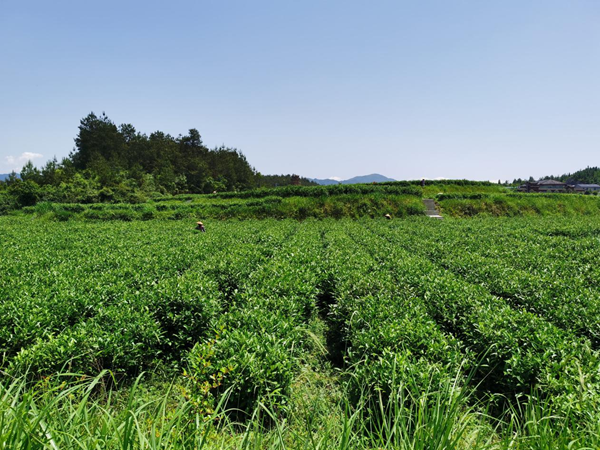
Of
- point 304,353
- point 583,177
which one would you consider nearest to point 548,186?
point 583,177

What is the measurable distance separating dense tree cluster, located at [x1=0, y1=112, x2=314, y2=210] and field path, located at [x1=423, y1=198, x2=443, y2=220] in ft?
132

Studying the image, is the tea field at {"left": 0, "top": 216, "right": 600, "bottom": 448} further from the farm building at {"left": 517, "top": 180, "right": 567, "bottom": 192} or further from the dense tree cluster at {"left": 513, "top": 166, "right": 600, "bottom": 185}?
the dense tree cluster at {"left": 513, "top": 166, "right": 600, "bottom": 185}

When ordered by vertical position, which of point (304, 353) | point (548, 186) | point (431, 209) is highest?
point (548, 186)

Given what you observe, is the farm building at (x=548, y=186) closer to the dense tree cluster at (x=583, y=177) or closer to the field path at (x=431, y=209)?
the dense tree cluster at (x=583, y=177)

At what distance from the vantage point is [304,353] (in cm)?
583

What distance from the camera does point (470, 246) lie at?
13320 millimetres

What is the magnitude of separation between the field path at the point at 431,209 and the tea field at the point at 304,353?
21762 mm

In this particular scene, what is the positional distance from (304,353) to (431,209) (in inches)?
1275

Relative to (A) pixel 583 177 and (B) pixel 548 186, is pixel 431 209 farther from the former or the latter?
(A) pixel 583 177

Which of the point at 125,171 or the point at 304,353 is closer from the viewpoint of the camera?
the point at 304,353

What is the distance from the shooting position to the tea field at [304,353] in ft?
6.94

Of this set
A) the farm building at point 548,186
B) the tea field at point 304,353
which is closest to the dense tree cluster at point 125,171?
the tea field at point 304,353

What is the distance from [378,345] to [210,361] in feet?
8.95

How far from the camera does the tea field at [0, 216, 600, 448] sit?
6.94 feet
